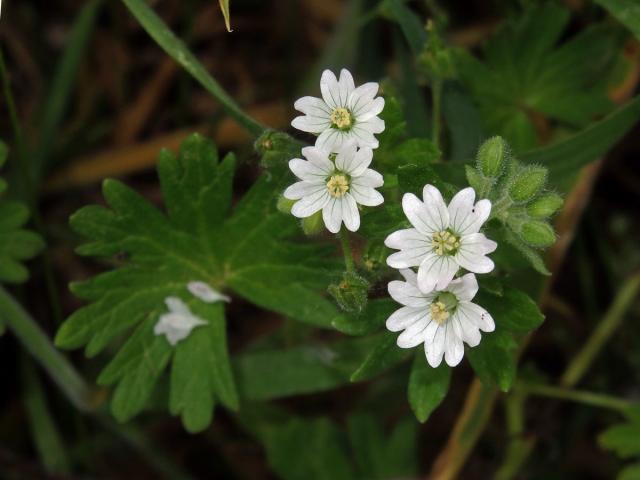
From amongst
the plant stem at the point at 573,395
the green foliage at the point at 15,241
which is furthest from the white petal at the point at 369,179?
the plant stem at the point at 573,395

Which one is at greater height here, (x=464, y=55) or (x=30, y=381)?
(x=464, y=55)

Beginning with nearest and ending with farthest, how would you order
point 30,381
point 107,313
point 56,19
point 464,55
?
1. point 107,313
2. point 464,55
3. point 30,381
4. point 56,19

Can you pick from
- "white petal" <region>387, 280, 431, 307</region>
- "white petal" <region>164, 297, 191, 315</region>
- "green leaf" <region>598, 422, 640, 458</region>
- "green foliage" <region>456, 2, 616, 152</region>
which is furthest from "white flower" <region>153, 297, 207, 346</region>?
"green leaf" <region>598, 422, 640, 458</region>

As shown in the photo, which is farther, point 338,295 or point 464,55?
point 464,55

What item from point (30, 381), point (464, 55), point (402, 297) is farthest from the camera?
point (30, 381)

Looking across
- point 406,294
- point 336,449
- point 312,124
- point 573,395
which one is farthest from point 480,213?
point 336,449

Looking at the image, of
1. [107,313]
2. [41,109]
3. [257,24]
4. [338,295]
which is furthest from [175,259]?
[257,24]

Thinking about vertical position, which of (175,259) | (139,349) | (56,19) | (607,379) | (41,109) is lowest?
(607,379)

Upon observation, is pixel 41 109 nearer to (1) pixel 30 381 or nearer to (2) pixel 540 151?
(1) pixel 30 381
